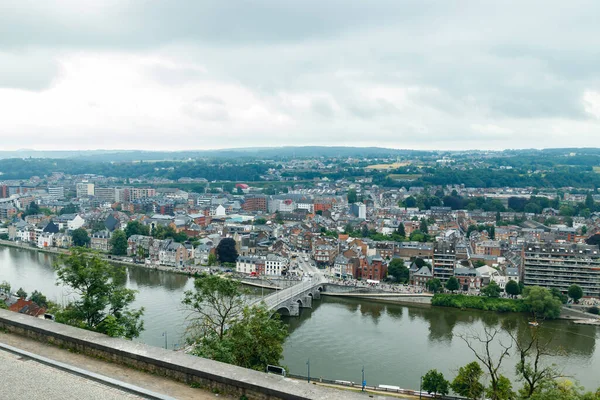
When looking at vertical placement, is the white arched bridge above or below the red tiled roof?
below

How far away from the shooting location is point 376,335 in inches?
628

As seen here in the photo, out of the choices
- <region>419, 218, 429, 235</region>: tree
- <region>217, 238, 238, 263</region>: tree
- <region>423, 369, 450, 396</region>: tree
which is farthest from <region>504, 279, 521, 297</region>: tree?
<region>419, 218, 429, 235</region>: tree

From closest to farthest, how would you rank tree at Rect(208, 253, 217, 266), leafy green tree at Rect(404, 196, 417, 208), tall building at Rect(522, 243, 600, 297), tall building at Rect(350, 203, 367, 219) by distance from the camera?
tall building at Rect(522, 243, 600, 297) → tree at Rect(208, 253, 217, 266) → tall building at Rect(350, 203, 367, 219) → leafy green tree at Rect(404, 196, 417, 208)

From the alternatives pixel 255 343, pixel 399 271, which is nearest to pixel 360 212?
pixel 399 271

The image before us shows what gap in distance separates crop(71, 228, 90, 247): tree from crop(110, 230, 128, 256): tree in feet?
10.4

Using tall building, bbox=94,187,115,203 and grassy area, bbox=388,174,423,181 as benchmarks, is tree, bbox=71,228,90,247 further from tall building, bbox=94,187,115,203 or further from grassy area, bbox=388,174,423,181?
grassy area, bbox=388,174,423,181

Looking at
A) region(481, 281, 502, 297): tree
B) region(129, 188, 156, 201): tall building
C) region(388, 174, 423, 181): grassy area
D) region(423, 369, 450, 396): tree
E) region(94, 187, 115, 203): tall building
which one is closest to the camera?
region(423, 369, 450, 396): tree

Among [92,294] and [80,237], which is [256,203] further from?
[92,294]

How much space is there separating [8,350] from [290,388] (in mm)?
2961

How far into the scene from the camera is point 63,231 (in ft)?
111

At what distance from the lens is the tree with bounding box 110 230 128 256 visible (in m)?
29.3

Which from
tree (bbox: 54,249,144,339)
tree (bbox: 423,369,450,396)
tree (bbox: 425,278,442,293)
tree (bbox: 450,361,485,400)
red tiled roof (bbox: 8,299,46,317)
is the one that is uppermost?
tree (bbox: 54,249,144,339)

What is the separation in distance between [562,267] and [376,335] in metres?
9.32

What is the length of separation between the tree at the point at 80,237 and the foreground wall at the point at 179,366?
89.8ft
